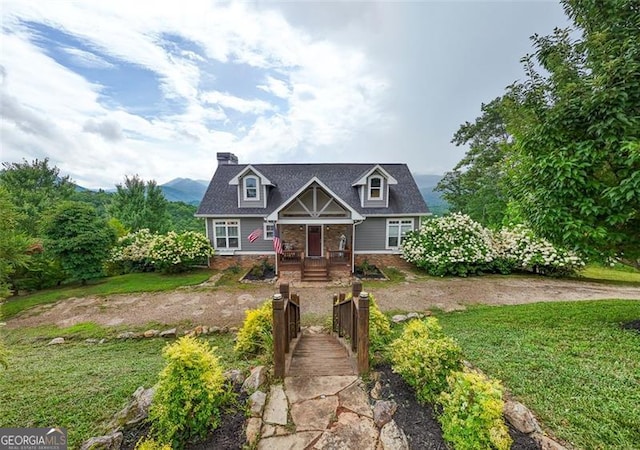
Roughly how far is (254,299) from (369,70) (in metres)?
12.0

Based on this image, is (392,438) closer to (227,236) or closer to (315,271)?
(315,271)

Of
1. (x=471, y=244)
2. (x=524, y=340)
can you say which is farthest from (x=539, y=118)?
Result: (x=471, y=244)

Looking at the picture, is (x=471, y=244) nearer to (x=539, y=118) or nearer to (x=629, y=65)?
(x=539, y=118)

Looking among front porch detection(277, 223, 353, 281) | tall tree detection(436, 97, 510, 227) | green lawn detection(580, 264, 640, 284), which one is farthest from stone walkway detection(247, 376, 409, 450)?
tall tree detection(436, 97, 510, 227)

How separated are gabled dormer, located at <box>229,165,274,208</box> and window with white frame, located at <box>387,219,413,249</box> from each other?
7.05m

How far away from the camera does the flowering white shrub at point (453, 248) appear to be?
37.7 feet

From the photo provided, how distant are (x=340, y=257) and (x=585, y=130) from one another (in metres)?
9.50

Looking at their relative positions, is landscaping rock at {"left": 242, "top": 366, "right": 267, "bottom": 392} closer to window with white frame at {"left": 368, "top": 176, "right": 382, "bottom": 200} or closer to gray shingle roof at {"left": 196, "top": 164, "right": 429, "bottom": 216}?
gray shingle roof at {"left": 196, "top": 164, "right": 429, "bottom": 216}

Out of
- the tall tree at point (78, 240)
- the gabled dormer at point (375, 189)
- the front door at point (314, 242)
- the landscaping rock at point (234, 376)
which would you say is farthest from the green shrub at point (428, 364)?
the tall tree at point (78, 240)

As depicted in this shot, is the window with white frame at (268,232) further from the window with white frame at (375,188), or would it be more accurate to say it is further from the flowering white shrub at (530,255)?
the flowering white shrub at (530,255)

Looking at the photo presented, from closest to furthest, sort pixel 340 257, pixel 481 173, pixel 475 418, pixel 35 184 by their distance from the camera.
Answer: pixel 475 418 < pixel 340 257 < pixel 481 173 < pixel 35 184

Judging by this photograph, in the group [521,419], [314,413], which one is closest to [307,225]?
[314,413]

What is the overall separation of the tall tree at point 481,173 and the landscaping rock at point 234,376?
18.5m

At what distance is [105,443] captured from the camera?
2.39 m
